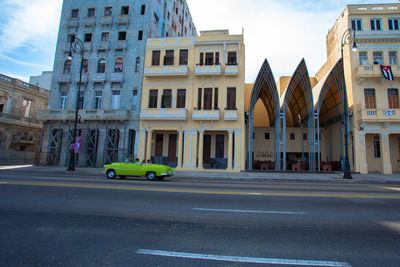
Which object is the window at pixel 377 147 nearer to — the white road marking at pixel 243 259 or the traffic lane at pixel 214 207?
the traffic lane at pixel 214 207

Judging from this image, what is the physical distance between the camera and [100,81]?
27953 millimetres

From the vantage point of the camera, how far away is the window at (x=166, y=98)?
87.5 ft

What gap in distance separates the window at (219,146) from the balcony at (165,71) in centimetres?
846

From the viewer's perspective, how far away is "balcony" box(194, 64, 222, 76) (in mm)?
25234

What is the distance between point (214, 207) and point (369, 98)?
2689 cm

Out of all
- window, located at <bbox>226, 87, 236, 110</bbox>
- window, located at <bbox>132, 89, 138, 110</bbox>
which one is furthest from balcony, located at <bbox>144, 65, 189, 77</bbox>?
window, located at <bbox>226, 87, 236, 110</bbox>

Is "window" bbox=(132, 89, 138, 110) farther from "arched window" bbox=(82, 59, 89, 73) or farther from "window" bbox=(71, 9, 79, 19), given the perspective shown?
"window" bbox=(71, 9, 79, 19)

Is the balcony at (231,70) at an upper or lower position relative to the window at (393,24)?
lower

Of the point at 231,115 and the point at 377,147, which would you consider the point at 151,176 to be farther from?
the point at 377,147

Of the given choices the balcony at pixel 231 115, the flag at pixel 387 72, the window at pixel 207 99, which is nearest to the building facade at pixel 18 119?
the window at pixel 207 99

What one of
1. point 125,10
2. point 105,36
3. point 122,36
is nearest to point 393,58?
point 122,36

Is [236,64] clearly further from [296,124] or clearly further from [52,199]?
[52,199]

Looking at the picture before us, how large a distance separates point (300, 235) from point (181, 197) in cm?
448

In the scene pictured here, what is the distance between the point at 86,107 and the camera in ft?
91.2
